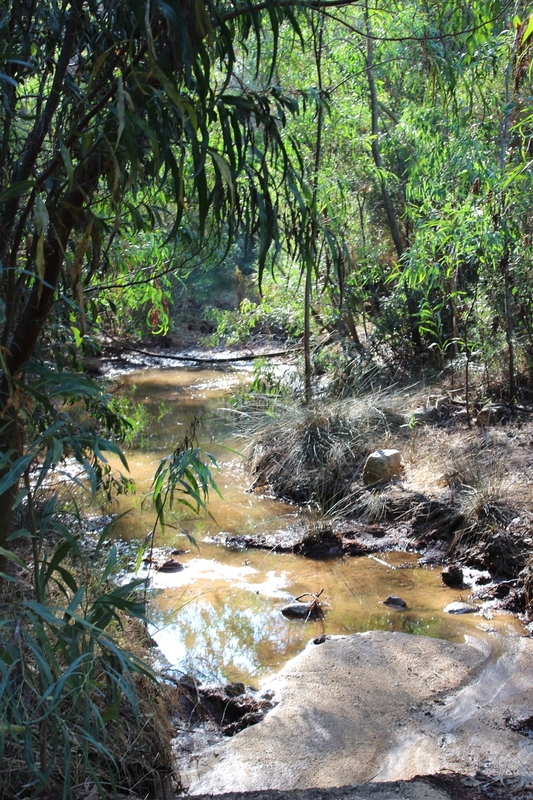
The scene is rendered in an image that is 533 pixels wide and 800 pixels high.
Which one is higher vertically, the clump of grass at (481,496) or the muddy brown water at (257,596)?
the clump of grass at (481,496)

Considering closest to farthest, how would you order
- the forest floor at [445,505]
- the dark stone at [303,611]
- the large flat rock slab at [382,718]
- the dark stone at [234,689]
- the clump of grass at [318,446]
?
1. the large flat rock slab at [382,718]
2. the dark stone at [234,689]
3. the dark stone at [303,611]
4. the forest floor at [445,505]
5. the clump of grass at [318,446]

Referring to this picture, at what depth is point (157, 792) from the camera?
2.27 meters

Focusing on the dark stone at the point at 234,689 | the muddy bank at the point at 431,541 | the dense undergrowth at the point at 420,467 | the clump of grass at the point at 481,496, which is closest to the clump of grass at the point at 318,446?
the dense undergrowth at the point at 420,467

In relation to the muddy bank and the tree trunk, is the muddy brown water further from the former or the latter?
the tree trunk

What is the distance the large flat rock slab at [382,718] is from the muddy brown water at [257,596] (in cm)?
28

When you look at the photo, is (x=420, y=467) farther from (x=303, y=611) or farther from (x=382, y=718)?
(x=382, y=718)

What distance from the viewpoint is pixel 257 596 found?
180 inches

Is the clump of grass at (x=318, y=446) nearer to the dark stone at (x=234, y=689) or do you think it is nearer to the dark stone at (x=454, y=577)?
the dark stone at (x=454, y=577)

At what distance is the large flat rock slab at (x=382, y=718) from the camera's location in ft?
8.67

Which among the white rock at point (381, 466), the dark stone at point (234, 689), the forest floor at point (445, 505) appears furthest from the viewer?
the white rock at point (381, 466)

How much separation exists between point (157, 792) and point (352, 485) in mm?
4022

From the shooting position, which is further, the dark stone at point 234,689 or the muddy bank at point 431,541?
the muddy bank at point 431,541

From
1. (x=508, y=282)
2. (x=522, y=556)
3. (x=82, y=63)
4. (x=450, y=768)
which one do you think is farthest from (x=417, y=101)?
(x=450, y=768)

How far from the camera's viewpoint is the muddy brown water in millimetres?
3904
